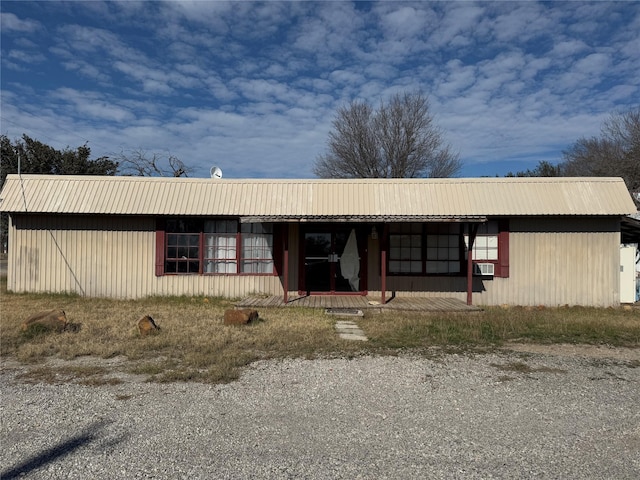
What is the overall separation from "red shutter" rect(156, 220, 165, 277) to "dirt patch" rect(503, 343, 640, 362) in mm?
8982

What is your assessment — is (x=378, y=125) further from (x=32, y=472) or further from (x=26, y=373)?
(x=32, y=472)

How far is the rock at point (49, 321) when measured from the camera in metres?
7.99

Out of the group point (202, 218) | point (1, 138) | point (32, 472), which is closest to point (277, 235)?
point (202, 218)

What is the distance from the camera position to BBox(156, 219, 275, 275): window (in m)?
12.9

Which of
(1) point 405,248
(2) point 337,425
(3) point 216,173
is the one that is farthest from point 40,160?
(2) point 337,425

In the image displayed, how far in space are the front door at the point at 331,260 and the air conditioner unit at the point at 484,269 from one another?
3.11m

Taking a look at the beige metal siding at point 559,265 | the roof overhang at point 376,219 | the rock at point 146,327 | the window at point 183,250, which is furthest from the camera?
the window at point 183,250

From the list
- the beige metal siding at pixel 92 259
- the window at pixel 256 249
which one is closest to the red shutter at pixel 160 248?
the beige metal siding at pixel 92 259

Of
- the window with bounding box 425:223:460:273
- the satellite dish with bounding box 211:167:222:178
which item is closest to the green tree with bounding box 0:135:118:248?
the satellite dish with bounding box 211:167:222:178

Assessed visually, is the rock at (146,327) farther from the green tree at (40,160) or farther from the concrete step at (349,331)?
the green tree at (40,160)

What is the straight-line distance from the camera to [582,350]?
7441 millimetres

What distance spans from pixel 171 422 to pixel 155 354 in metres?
2.71

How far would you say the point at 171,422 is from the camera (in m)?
4.32

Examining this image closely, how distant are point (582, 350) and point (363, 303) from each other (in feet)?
16.5
